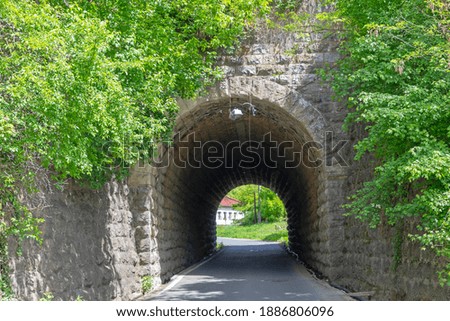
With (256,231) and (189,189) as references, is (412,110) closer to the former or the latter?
(189,189)

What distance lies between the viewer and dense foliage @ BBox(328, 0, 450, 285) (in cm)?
655

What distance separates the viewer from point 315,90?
1138cm

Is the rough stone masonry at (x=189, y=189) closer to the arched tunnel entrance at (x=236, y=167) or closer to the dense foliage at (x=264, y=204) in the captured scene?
the arched tunnel entrance at (x=236, y=167)

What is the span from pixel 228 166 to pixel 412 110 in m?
15.2

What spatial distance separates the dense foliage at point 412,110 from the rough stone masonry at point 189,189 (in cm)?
79

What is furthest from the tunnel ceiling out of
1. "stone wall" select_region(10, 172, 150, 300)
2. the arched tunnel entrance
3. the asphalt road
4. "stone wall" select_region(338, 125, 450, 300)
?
"stone wall" select_region(10, 172, 150, 300)

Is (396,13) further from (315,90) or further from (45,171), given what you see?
(45,171)

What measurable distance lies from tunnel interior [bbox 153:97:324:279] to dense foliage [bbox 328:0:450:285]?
140 inches

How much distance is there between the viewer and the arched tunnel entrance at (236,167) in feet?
38.4

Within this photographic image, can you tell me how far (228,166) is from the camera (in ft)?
72.4

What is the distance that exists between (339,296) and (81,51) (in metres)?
6.10

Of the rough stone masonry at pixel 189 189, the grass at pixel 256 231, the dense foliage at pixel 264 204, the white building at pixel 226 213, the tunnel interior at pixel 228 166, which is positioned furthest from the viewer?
the white building at pixel 226 213

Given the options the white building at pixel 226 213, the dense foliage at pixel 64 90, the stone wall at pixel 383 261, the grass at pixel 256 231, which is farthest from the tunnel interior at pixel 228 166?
the white building at pixel 226 213

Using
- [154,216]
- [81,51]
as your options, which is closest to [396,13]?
[81,51]
